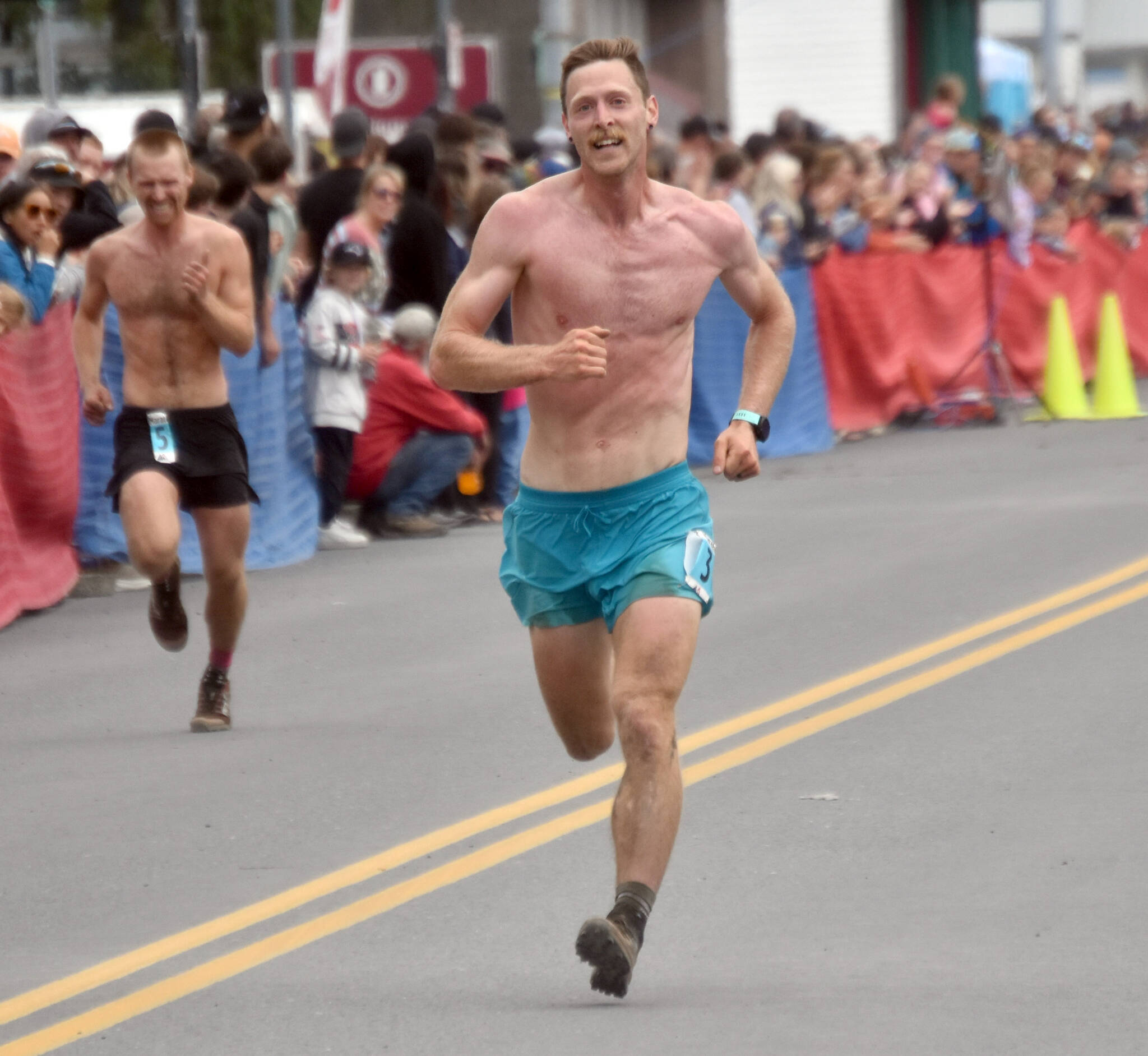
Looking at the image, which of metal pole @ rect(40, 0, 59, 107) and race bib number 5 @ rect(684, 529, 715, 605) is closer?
race bib number 5 @ rect(684, 529, 715, 605)

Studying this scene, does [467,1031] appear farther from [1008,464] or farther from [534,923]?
[1008,464]

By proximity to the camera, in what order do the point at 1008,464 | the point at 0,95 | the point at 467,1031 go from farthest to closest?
the point at 0,95 → the point at 1008,464 → the point at 467,1031

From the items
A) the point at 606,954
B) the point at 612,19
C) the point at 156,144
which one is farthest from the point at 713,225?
the point at 612,19

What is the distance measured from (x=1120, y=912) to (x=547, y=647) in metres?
1.51

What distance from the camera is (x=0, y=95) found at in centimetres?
6256

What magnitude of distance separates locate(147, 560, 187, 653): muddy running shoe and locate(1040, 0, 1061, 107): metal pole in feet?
96.7

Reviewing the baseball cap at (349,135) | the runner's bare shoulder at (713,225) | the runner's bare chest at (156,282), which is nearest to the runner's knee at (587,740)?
the runner's bare shoulder at (713,225)

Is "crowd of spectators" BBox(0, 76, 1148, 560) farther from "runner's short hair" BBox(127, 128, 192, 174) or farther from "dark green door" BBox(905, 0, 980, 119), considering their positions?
"dark green door" BBox(905, 0, 980, 119)

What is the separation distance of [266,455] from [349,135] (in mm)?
2400

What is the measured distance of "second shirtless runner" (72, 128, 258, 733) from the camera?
8.81 metres

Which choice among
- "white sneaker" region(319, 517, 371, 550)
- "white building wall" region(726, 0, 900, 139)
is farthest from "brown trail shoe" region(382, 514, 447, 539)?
"white building wall" region(726, 0, 900, 139)

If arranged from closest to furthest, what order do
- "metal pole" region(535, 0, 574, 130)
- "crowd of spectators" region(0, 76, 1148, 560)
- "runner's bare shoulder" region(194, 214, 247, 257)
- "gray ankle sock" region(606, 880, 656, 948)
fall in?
"gray ankle sock" region(606, 880, 656, 948) < "runner's bare shoulder" region(194, 214, 247, 257) < "crowd of spectators" region(0, 76, 1148, 560) < "metal pole" region(535, 0, 574, 130)

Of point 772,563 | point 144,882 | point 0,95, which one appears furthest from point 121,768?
point 0,95

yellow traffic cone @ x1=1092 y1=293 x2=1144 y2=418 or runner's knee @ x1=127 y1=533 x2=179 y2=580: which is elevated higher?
runner's knee @ x1=127 y1=533 x2=179 y2=580
